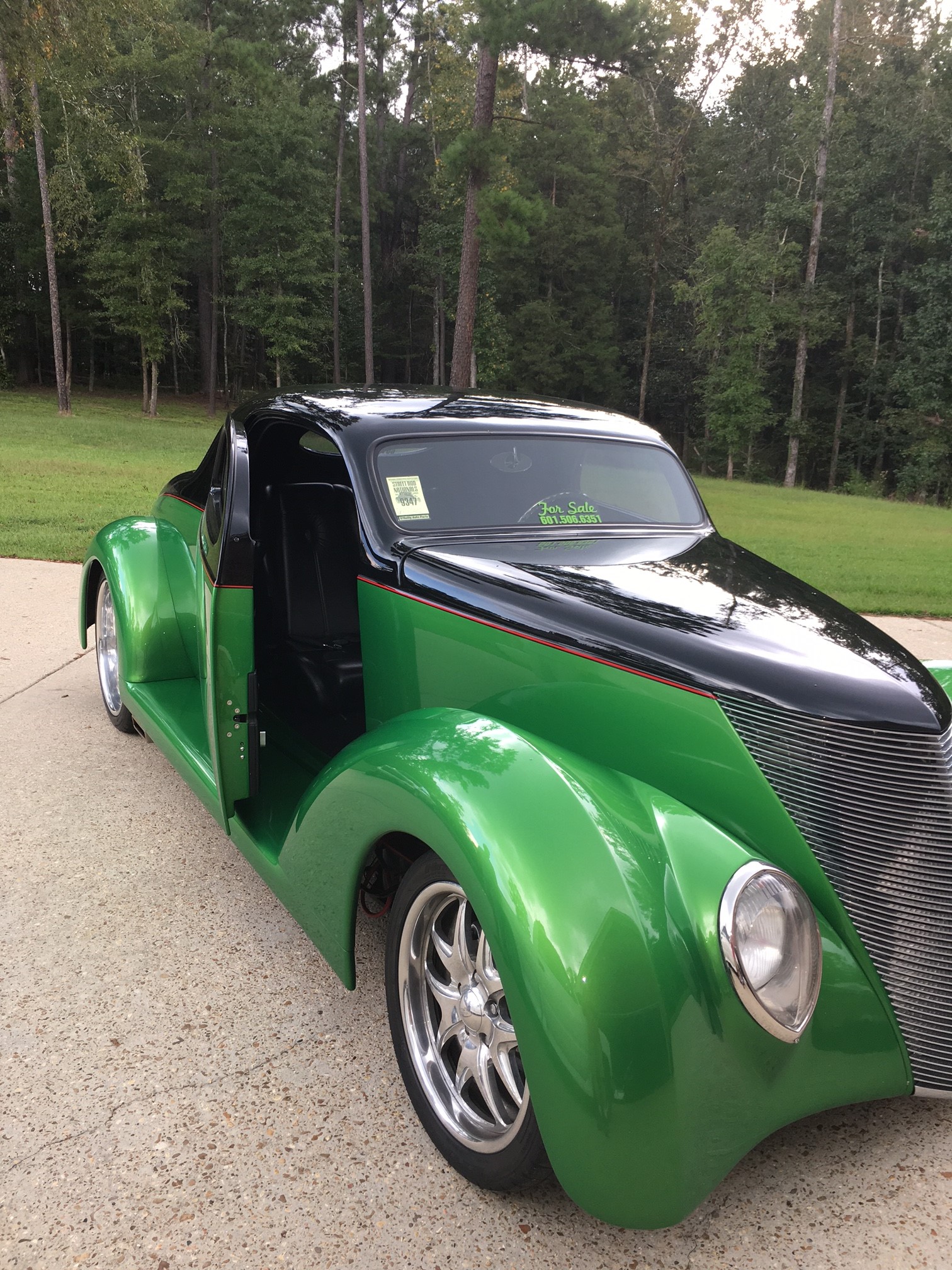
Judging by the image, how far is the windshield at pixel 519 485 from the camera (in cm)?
296

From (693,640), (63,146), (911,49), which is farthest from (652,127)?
(693,640)

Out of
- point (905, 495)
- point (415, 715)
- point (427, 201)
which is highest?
point (427, 201)

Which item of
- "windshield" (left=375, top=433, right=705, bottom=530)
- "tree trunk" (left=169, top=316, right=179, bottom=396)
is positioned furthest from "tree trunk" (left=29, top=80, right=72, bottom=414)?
"windshield" (left=375, top=433, right=705, bottom=530)

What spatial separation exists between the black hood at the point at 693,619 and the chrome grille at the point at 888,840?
6 centimetres

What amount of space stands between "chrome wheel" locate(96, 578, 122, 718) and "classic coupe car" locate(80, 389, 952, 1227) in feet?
5.15

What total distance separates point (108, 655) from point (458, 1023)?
3308mm

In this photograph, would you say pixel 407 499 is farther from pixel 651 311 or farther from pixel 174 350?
pixel 174 350

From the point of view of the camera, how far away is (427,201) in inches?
1779

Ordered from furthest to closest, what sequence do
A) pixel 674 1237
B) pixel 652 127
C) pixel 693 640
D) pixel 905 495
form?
1. pixel 652 127
2. pixel 905 495
3. pixel 693 640
4. pixel 674 1237

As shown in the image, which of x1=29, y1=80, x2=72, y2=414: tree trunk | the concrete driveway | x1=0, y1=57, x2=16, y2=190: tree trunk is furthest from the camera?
x1=29, y1=80, x2=72, y2=414: tree trunk

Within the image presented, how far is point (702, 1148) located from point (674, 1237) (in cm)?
42

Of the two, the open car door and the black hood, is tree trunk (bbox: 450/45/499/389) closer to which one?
the open car door

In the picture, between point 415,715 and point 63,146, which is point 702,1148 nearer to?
point 415,715

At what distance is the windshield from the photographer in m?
2.96
